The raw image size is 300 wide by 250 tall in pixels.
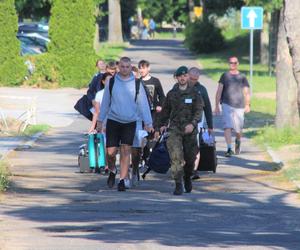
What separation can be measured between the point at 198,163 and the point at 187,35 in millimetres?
57854

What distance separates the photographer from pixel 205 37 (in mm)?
67875

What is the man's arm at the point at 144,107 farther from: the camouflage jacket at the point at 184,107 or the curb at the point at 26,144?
the curb at the point at 26,144

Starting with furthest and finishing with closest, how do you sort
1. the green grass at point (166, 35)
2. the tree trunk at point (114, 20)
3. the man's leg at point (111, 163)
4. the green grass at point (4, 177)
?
the green grass at point (166, 35), the tree trunk at point (114, 20), the man's leg at point (111, 163), the green grass at point (4, 177)

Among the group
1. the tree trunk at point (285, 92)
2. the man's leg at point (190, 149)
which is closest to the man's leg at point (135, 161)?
the man's leg at point (190, 149)

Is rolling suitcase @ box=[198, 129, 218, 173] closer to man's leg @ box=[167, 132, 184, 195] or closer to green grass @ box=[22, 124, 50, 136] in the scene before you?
man's leg @ box=[167, 132, 184, 195]

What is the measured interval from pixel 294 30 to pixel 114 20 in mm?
68671

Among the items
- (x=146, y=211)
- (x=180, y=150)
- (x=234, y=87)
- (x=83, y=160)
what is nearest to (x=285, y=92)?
(x=234, y=87)

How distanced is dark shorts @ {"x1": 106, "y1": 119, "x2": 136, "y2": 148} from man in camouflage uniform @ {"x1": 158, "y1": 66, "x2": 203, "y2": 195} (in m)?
0.44

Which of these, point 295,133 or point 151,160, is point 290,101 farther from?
point 151,160

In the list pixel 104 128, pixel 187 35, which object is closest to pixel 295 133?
pixel 104 128

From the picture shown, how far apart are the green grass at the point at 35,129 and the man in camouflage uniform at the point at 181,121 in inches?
A: 357

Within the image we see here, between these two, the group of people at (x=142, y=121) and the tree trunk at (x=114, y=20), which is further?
the tree trunk at (x=114, y=20)

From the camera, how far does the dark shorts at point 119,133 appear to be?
13930mm

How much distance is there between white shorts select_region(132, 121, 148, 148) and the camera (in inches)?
552
